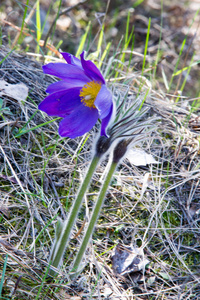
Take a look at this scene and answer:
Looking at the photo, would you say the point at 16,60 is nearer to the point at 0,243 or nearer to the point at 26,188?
the point at 26,188

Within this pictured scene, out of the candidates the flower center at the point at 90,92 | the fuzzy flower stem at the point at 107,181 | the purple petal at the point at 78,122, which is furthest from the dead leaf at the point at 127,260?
the flower center at the point at 90,92

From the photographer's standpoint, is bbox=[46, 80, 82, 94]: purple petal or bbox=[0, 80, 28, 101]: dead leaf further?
bbox=[0, 80, 28, 101]: dead leaf

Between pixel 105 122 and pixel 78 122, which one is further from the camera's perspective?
pixel 78 122

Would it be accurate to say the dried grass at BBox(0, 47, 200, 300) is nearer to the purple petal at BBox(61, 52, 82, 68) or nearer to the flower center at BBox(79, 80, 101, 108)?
the flower center at BBox(79, 80, 101, 108)

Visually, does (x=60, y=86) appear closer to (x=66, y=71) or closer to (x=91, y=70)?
(x=66, y=71)

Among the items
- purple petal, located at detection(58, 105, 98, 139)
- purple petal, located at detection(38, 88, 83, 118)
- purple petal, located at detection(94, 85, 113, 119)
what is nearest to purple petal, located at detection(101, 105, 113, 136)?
purple petal, located at detection(94, 85, 113, 119)

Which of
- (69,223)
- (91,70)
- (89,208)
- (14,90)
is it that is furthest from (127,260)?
(14,90)

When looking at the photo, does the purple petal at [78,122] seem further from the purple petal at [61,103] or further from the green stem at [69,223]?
the green stem at [69,223]
